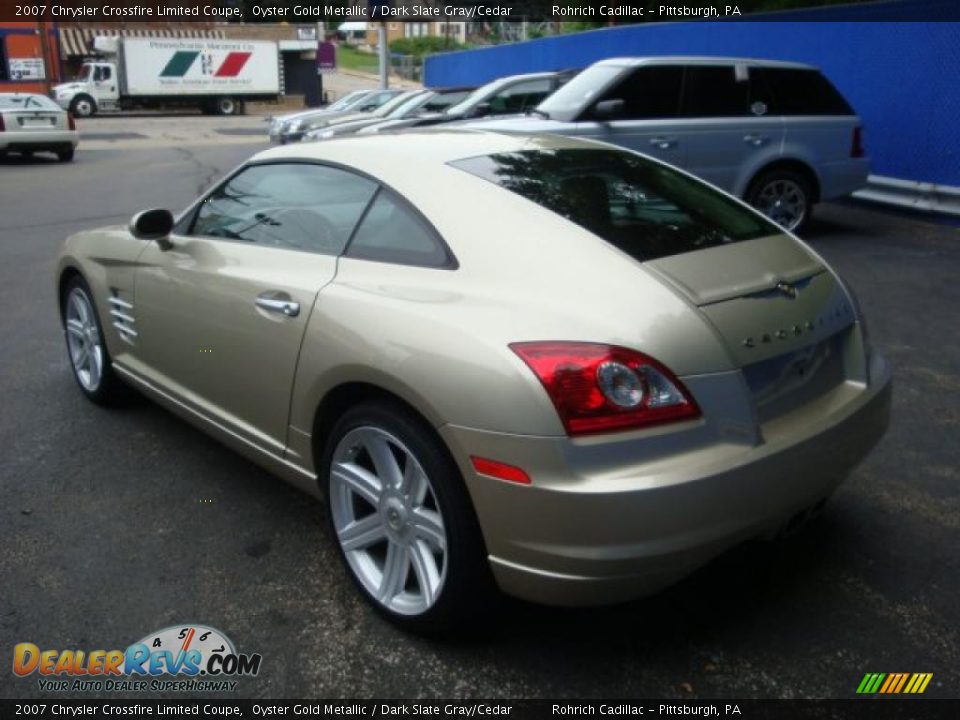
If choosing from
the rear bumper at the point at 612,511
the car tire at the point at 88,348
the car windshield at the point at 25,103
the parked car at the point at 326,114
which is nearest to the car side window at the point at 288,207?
the car tire at the point at 88,348

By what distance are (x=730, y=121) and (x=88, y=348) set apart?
655 cm

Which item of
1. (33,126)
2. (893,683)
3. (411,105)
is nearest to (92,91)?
(33,126)

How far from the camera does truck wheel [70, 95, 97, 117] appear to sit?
37.4m

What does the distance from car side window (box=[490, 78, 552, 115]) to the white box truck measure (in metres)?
31.6

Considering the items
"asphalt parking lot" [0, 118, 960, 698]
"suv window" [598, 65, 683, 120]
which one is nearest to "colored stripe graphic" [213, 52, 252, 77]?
"suv window" [598, 65, 683, 120]

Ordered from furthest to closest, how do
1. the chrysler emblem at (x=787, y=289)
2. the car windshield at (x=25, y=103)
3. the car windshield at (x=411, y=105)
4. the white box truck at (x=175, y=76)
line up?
the white box truck at (x=175, y=76)
the car windshield at (x=25, y=103)
the car windshield at (x=411, y=105)
the chrysler emblem at (x=787, y=289)

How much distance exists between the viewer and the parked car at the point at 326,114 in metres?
19.3

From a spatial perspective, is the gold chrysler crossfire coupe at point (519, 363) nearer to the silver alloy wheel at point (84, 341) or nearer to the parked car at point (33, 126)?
the silver alloy wheel at point (84, 341)

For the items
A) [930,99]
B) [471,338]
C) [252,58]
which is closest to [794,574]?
[471,338]

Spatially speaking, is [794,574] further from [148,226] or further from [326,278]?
[148,226]

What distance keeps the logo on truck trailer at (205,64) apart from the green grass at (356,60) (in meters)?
35.4

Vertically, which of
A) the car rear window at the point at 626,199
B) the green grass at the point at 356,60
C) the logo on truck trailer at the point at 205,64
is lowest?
the car rear window at the point at 626,199

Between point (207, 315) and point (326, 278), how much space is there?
715mm

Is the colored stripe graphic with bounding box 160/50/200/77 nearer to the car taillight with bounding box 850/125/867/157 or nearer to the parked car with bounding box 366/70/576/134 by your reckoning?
the parked car with bounding box 366/70/576/134
